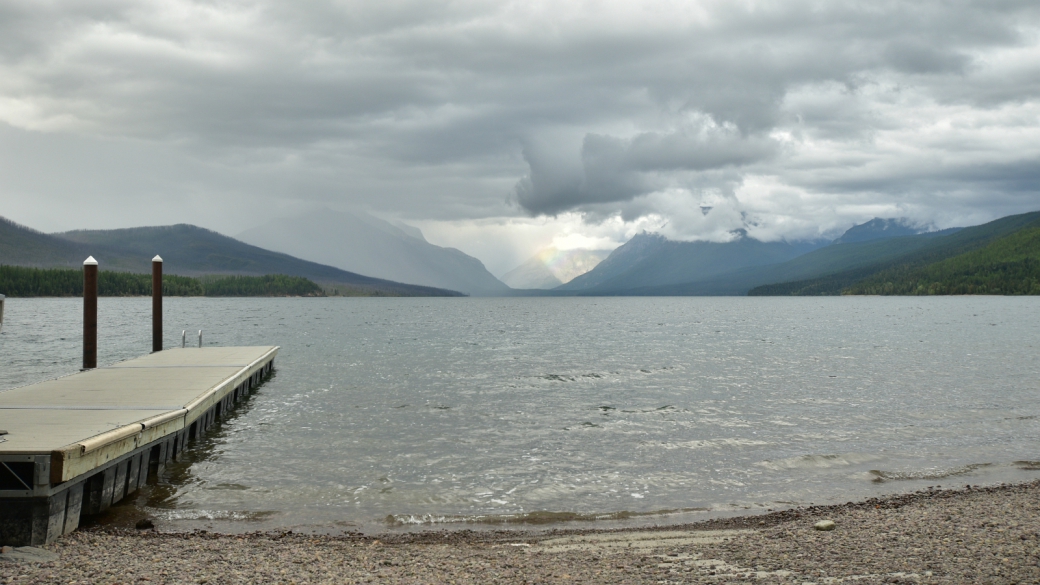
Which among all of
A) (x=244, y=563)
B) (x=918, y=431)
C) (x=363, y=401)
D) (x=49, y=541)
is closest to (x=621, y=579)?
(x=244, y=563)

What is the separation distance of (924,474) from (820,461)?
→ 96.6 inches

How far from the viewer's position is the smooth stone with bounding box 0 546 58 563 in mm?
10203

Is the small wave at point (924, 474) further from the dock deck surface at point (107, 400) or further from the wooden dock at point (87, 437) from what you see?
the dock deck surface at point (107, 400)

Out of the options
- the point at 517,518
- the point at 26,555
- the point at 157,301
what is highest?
the point at 157,301

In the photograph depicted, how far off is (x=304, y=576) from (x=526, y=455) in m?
10.2

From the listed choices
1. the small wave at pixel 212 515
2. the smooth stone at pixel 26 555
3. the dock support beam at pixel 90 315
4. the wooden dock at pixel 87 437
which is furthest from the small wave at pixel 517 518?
the dock support beam at pixel 90 315

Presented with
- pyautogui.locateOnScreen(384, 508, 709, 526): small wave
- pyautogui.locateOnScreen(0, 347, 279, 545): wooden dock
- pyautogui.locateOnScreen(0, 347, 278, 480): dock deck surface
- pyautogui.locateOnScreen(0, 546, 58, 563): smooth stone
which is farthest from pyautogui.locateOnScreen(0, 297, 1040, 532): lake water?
pyautogui.locateOnScreen(0, 546, 58, 563): smooth stone

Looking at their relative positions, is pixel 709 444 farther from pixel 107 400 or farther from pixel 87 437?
pixel 107 400

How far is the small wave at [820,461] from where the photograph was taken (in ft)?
60.8

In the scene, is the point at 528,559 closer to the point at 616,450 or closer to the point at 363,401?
the point at 616,450

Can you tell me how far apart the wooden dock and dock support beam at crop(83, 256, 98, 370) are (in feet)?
6.27

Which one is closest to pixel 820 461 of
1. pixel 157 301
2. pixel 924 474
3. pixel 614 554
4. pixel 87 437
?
pixel 924 474

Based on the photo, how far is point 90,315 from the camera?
94.9 feet

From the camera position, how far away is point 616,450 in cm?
2028
